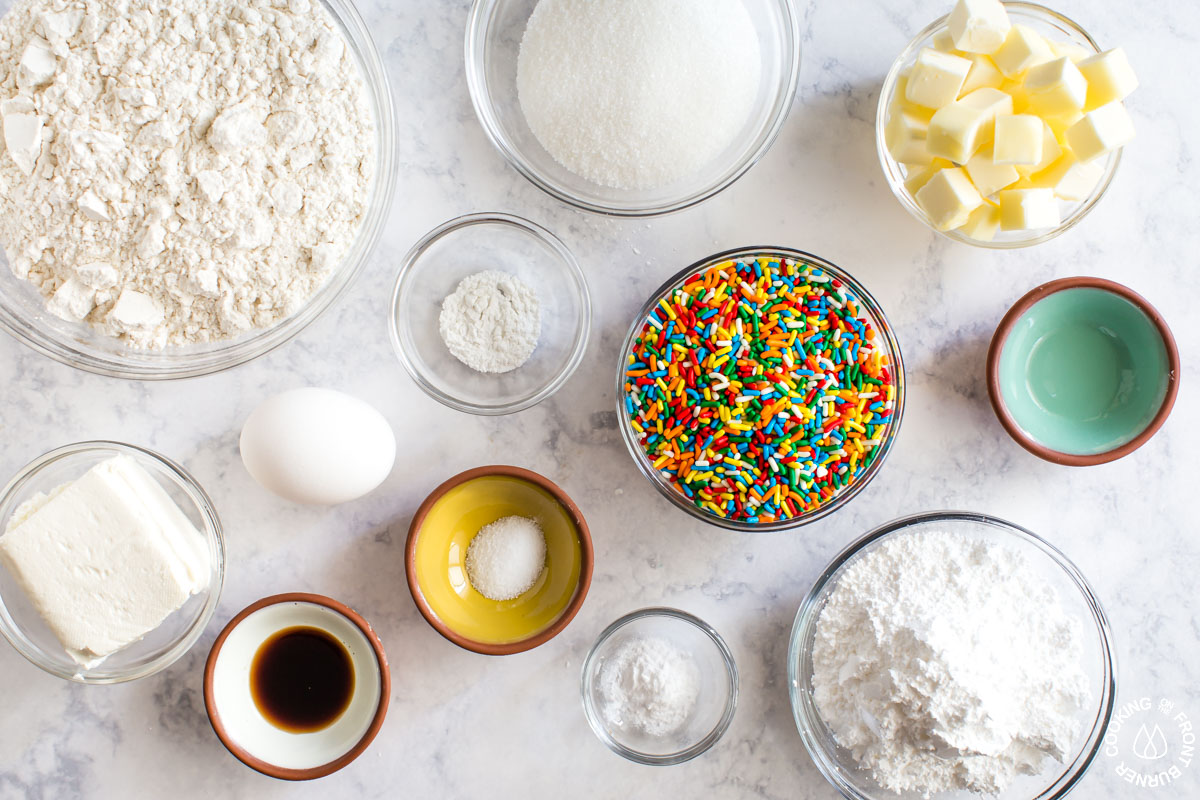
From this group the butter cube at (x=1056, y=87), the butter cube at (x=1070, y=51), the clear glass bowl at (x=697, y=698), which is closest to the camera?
the butter cube at (x=1056, y=87)

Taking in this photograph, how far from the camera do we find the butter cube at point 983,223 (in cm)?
138

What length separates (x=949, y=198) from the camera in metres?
1.30

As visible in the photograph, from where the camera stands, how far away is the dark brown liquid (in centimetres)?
146

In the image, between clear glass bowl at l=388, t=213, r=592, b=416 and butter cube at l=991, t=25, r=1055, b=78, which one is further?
clear glass bowl at l=388, t=213, r=592, b=416

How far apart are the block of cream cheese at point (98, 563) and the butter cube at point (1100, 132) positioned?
169cm

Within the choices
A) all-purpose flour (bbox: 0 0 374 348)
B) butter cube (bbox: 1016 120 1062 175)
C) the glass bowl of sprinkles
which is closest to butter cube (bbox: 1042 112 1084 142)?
butter cube (bbox: 1016 120 1062 175)

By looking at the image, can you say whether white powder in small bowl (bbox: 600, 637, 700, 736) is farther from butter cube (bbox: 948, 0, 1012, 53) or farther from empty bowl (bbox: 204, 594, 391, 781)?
butter cube (bbox: 948, 0, 1012, 53)

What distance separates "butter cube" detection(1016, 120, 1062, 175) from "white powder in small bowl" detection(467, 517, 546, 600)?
3.57 ft

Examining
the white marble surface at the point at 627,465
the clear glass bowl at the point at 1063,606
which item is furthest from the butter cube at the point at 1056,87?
the clear glass bowl at the point at 1063,606

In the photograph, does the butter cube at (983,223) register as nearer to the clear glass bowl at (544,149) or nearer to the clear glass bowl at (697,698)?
the clear glass bowl at (544,149)

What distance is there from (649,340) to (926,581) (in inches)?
25.3

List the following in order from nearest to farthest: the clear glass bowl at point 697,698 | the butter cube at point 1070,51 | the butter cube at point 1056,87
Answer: the butter cube at point 1056,87, the butter cube at point 1070,51, the clear glass bowl at point 697,698

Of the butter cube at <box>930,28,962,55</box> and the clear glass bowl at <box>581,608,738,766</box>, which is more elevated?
the butter cube at <box>930,28,962,55</box>

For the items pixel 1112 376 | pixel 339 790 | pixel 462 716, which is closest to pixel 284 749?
pixel 339 790
